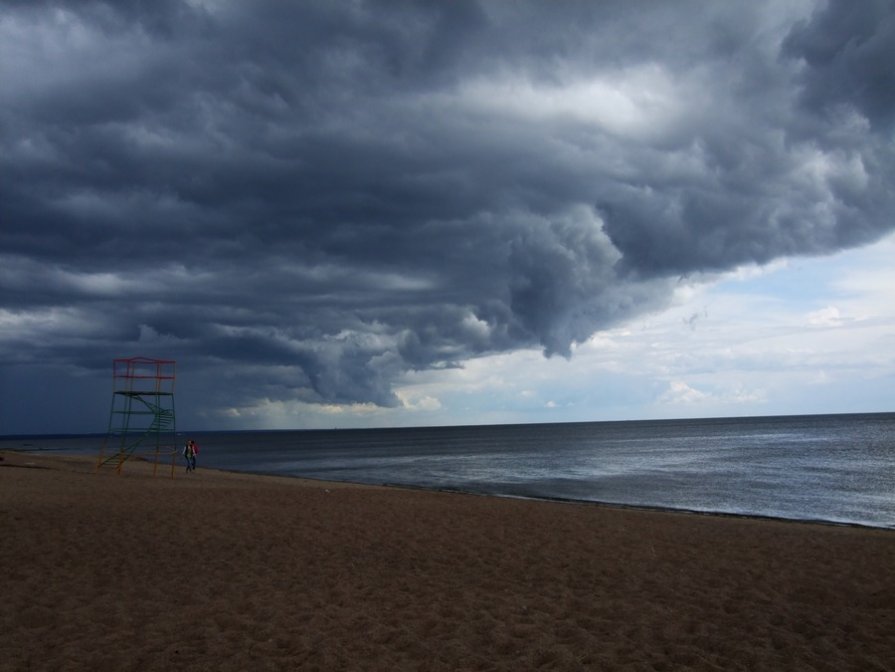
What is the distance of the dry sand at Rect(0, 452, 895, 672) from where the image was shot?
7773mm

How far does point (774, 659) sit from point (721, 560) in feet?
21.0

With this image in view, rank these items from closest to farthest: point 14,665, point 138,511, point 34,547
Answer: point 14,665 → point 34,547 → point 138,511

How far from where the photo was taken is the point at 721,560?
13820mm

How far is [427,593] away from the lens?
10.6 metres

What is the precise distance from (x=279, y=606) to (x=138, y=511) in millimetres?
10849

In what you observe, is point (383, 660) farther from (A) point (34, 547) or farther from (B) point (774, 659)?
(A) point (34, 547)

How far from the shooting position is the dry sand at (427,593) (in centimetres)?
777

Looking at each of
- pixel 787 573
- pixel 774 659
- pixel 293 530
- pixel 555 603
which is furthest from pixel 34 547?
pixel 787 573

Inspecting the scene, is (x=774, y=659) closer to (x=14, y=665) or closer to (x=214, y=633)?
(x=214, y=633)

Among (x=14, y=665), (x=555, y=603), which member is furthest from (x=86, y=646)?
(x=555, y=603)

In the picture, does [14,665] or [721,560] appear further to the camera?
[721,560]

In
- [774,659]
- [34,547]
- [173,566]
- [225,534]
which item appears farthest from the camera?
[225,534]

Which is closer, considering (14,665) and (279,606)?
(14,665)

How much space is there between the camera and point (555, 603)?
396 inches
